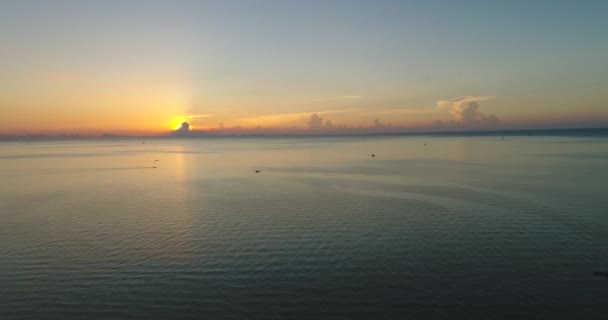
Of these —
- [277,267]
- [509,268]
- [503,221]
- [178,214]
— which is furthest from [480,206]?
[178,214]

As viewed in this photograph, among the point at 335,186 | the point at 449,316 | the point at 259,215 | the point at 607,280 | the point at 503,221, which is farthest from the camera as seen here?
the point at 335,186

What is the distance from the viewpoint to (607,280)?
2467 centimetres

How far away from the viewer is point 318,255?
3070cm

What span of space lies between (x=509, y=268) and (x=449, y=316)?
927 cm

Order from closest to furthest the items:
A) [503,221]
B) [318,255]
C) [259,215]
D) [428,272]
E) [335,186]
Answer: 1. [428,272]
2. [318,255]
3. [503,221]
4. [259,215]
5. [335,186]

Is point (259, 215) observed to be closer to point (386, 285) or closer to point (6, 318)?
point (386, 285)

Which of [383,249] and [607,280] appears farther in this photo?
[383,249]

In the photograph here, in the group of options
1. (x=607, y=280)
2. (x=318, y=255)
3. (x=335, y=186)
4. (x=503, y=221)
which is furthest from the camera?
(x=335, y=186)

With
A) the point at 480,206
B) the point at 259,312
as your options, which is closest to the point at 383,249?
the point at 259,312

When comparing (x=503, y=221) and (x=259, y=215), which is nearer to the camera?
(x=503, y=221)

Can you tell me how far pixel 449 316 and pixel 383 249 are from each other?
34.9 ft

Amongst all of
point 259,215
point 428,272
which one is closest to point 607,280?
point 428,272

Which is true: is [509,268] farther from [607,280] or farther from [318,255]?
[318,255]

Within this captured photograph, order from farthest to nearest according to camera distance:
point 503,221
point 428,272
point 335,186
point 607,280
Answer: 1. point 335,186
2. point 503,221
3. point 428,272
4. point 607,280
